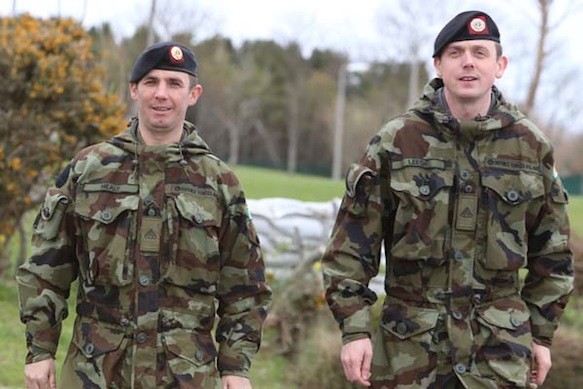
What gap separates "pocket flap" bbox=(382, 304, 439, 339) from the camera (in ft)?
9.66

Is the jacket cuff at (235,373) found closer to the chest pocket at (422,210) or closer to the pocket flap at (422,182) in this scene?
the chest pocket at (422,210)

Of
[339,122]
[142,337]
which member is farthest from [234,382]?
[339,122]

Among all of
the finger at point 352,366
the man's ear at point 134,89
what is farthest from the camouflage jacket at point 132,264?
the finger at point 352,366

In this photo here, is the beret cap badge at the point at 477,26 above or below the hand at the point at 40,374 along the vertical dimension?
above

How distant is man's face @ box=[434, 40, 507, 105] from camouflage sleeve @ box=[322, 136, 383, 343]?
35cm

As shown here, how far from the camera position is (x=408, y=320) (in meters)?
2.98

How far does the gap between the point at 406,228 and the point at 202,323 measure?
788 millimetres

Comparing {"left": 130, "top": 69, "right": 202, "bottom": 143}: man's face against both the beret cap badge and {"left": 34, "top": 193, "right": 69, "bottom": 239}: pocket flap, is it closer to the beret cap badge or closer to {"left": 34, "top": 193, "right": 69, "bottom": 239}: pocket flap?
{"left": 34, "top": 193, "right": 69, "bottom": 239}: pocket flap

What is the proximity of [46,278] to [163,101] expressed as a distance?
72cm

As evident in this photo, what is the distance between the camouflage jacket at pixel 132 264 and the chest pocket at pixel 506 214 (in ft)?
2.97

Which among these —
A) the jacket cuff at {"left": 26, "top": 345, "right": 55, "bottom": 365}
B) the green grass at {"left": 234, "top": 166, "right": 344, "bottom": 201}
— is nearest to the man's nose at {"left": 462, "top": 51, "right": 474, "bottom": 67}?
the jacket cuff at {"left": 26, "top": 345, "right": 55, "bottom": 365}

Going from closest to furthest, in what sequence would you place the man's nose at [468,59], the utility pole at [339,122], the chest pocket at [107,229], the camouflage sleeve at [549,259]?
1. the chest pocket at [107,229]
2. the man's nose at [468,59]
3. the camouflage sleeve at [549,259]
4. the utility pole at [339,122]

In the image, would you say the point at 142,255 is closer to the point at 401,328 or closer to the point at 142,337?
the point at 142,337

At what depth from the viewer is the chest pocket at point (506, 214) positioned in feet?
9.68
